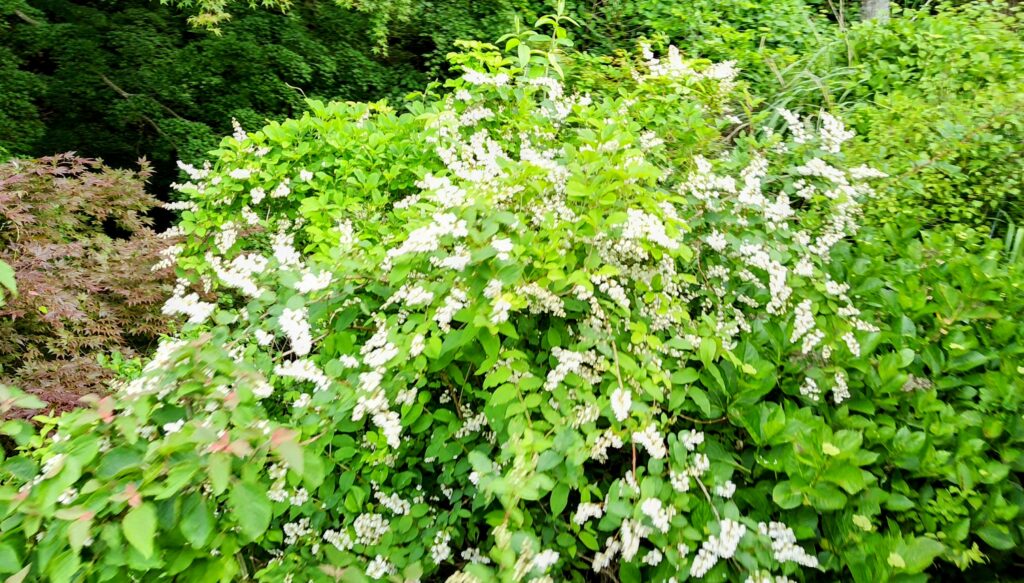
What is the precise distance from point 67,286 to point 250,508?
2.92 m

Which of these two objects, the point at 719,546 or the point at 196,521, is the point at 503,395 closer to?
the point at 719,546

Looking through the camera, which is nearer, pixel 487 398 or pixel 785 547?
pixel 785 547

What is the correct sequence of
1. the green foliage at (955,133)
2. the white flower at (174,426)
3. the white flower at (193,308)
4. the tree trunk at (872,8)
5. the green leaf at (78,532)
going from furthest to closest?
1. the tree trunk at (872,8)
2. the green foliage at (955,133)
3. the white flower at (193,308)
4. the white flower at (174,426)
5. the green leaf at (78,532)

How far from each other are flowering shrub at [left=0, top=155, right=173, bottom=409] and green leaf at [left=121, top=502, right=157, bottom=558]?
2.32 m

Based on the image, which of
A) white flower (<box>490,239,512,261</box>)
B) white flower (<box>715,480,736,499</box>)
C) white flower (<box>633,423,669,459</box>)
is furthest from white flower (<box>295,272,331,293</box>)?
white flower (<box>715,480,736,499</box>)

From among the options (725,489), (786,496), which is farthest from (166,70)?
(786,496)

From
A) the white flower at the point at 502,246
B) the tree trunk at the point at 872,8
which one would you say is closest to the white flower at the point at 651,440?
the white flower at the point at 502,246

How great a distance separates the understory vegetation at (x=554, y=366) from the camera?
1116mm

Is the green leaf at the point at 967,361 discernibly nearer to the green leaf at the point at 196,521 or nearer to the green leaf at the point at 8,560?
the green leaf at the point at 196,521

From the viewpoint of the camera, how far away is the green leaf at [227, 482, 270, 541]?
905mm

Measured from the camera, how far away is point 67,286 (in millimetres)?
3066

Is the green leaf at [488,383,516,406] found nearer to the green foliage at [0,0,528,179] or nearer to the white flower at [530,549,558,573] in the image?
the white flower at [530,549,558,573]

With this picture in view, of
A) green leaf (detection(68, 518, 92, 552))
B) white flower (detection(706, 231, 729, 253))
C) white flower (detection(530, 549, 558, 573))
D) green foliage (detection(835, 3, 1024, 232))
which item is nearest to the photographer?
green leaf (detection(68, 518, 92, 552))

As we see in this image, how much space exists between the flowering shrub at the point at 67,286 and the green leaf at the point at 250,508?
92.6 inches
